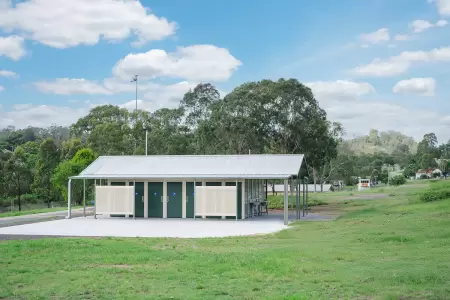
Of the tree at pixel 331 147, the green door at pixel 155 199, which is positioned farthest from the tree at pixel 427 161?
the green door at pixel 155 199

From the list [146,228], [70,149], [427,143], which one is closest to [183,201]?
[146,228]

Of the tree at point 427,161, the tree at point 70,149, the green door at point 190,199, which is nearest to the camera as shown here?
the green door at point 190,199

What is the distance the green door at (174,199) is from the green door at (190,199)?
0.35 m

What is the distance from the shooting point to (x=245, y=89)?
43875 millimetres

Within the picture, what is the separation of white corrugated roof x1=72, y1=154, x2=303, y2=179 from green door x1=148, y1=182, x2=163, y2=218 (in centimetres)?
77

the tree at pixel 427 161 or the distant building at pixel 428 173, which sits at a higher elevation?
the tree at pixel 427 161

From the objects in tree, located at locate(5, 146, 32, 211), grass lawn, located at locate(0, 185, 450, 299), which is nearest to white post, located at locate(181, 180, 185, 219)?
grass lawn, located at locate(0, 185, 450, 299)

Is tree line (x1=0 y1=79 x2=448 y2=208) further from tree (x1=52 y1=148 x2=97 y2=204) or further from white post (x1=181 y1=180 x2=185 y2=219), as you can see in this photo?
white post (x1=181 y1=180 x2=185 y2=219)

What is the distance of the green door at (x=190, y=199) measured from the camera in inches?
1154

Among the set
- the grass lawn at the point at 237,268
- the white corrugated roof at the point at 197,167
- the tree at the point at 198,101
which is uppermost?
the tree at the point at 198,101

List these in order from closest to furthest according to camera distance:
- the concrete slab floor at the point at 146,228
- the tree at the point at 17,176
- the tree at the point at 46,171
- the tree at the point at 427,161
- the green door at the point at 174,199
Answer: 1. the concrete slab floor at the point at 146,228
2. the green door at the point at 174,199
3. the tree at the point at 17,176
4. the tree at the point at 46,171
5. the tree at the point at 427,161

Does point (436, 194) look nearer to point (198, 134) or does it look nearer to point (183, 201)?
point (183, 201)

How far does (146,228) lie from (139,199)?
266 inches

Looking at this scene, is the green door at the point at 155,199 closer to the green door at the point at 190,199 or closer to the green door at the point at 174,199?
the green door at the point at 174,199
